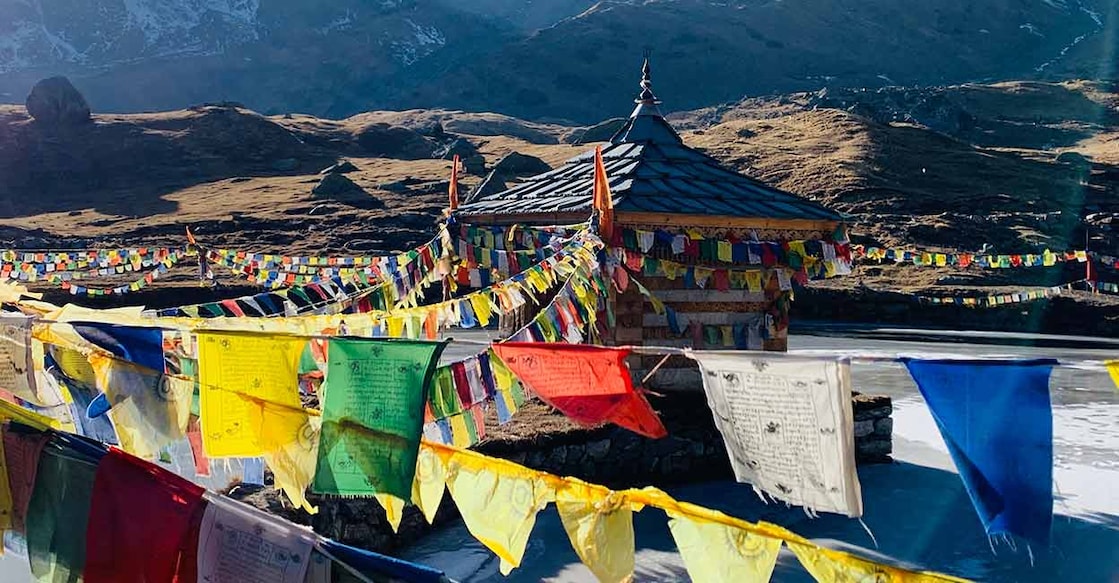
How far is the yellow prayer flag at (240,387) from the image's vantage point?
462cm

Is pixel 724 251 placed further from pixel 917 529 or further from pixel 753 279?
pixel 917 529

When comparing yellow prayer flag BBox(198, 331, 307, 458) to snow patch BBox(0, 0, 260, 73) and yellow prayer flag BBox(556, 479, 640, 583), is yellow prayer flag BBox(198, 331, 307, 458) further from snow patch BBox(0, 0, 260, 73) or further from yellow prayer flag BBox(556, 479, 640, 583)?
snow patch BBox(0, 0, 260, 73)

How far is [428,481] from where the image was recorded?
4410 mm

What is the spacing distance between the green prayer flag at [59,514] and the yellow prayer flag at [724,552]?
2.72 meters

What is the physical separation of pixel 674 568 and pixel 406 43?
449ft

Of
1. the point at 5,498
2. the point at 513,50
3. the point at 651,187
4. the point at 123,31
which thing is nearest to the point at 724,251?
the point at 651,187

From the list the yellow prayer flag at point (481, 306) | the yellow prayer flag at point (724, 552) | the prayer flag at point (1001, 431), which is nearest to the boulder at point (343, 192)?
the yellow prayer flag at point (481, 306)

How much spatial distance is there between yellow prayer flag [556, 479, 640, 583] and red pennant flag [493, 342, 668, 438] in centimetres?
80

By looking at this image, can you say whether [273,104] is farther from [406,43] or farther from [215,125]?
[215,125]

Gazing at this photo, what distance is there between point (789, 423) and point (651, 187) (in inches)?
277

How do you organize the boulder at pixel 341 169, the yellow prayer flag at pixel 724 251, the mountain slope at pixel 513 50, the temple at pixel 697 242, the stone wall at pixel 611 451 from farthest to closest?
the mountain slope at pixel 513 50
the boulder at pixel 341 169
the yellow prayer flag at pixel 724 251
the temple at pixel 697 242
the stone wall at pixel 611 451

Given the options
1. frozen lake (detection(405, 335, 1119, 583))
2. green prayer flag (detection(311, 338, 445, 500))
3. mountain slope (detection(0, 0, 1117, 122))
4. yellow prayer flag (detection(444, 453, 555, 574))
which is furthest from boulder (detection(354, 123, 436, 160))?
yellow prayer flag (detection(444, 453, 555, 574))

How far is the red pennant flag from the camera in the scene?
470cm

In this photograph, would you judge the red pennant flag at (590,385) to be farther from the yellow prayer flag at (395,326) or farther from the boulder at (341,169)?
the boulder at (341,169)
